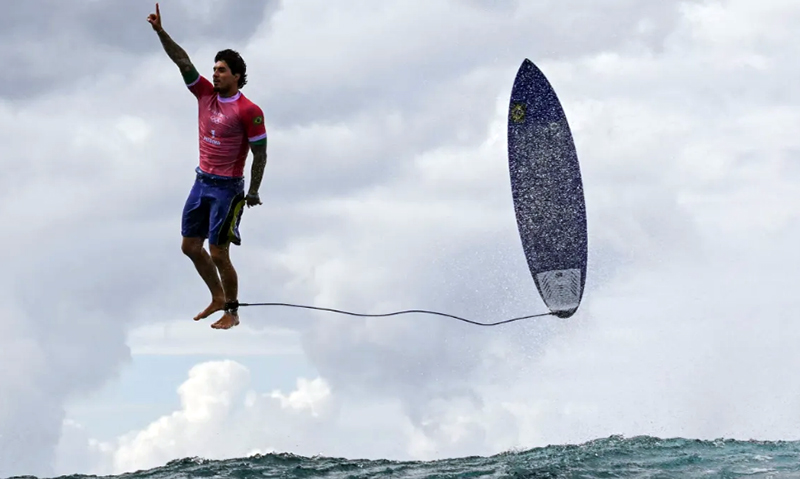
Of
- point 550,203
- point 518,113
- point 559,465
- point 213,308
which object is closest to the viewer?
point 213,308

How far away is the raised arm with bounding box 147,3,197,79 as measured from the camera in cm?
1143

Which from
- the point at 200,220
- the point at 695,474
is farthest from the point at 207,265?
the point at 695,474

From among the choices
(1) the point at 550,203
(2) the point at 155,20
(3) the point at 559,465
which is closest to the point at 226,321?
(2) the point at 155,20

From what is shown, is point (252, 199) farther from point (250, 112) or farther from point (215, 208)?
point (250, 112)

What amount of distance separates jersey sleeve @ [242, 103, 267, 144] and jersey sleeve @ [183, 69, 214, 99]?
780mm

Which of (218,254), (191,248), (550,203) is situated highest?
(550,203)

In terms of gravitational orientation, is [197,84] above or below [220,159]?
above

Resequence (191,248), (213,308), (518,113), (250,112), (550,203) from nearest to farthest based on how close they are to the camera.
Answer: (250,112) < (191,248) < (213,308) < (550,203) < (518,113)

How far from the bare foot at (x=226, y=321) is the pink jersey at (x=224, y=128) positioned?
2.17 meters

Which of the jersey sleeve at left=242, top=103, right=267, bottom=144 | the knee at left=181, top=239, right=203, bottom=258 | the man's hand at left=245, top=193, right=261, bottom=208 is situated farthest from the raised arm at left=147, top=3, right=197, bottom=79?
the knee at left=181, top=239, right=203, bottom=258

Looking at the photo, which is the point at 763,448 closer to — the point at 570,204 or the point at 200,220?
the point at 570,204

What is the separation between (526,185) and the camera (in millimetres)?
15875

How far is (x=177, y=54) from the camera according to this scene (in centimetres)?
1159

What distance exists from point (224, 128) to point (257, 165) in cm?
70
